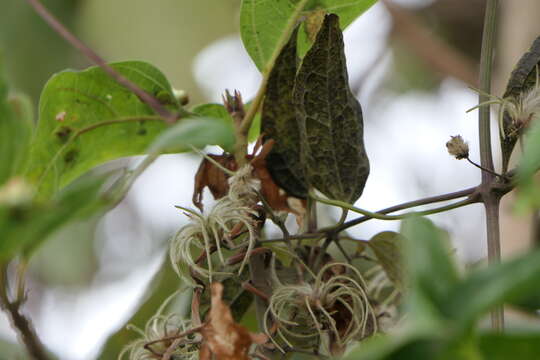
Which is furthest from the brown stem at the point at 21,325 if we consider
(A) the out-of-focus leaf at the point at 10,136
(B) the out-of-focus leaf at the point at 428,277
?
(B) the out-of-focus leaf at the point at 428,277

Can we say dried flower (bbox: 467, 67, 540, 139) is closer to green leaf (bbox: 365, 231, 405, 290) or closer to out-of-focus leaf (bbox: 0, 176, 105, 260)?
green leaf (bbox: 365, 231, 405, 290)

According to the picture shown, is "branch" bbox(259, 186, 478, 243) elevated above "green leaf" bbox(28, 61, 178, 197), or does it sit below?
below

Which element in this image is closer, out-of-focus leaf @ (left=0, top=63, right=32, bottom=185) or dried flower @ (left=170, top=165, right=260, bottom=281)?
out-of-focus leaf @ (left=0, top=63, right=32, bottom=185)

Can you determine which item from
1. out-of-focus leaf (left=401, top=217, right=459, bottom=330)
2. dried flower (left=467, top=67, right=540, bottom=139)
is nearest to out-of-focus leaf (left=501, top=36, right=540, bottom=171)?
dried flower (left=467, top=67, right=540, bottom=139)

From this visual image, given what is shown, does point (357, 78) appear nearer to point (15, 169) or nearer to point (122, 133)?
point (122, 133)

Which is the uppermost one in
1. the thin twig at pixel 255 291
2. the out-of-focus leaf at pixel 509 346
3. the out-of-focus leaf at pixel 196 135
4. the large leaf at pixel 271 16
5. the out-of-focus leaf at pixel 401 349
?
the large leaf at pixel 271 16

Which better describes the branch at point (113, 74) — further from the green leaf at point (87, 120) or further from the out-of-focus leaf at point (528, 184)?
the out-of-focus leaf at point (528, 184)
